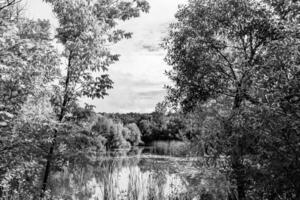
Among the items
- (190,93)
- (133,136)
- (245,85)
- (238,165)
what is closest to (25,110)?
(238,165)

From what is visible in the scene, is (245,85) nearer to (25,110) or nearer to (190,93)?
(190,93)

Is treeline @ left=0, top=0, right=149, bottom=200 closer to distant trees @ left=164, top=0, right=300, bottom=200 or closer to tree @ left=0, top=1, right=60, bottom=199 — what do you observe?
tree @ left=0, top=1, right=60, bottom=199

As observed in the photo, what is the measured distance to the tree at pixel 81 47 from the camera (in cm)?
567

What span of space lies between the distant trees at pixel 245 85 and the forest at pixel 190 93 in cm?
2

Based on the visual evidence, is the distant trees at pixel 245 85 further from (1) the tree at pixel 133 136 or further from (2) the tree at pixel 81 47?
(1) the tree at pixel 133 136

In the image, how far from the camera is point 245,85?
5902mm

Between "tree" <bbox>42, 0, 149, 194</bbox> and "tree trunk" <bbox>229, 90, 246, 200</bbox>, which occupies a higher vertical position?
"tree" <bbox>42, 0, 149, 194</bbox>

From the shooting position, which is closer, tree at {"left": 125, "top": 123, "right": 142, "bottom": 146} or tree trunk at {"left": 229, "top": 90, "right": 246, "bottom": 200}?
tree trunk at {"left": 229, "top": 90, "right": 246, "bottom": 200}

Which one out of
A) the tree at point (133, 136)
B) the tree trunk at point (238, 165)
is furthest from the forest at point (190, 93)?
the tree at point (133, 136)

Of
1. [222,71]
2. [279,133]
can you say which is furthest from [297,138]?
[222,71]

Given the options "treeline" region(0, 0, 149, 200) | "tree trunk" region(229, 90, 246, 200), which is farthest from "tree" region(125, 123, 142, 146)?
"tree trunk" region(229, 90, 246, 200)

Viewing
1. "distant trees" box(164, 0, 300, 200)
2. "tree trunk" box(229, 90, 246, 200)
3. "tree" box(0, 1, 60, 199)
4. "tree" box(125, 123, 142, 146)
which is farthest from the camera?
"tree" box(125, 123, 142, 146)

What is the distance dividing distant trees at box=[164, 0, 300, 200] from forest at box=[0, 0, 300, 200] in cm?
2

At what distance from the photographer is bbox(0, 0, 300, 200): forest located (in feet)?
12.2
